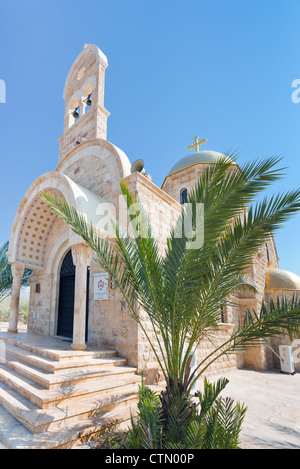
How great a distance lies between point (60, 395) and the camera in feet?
11.5

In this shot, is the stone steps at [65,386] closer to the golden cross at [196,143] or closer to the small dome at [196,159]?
the small dome at [196,159]

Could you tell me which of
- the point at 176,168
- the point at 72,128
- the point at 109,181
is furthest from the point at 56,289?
the point at 176,168

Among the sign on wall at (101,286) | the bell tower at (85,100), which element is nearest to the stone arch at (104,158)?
the bell tower at (85,100)

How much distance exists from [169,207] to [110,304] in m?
3.28

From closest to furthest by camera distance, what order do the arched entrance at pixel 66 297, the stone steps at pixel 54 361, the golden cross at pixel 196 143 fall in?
the stone steps at pixel 54 361
the arched entrance at pixel 66 297
the golden cross at pixel 196 143

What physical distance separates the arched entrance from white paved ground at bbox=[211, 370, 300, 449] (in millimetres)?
4944

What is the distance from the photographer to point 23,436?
2.87 meters

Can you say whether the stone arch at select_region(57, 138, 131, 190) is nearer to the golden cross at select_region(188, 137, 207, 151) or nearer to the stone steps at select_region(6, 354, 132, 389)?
the stone steps at select_region(6, 354, 132, 389)

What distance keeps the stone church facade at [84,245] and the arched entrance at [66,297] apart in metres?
0.03

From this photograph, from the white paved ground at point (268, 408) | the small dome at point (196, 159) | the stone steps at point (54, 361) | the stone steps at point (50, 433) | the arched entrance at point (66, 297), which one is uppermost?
the small dome at point (196, 159)

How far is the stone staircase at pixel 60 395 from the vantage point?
2967mm

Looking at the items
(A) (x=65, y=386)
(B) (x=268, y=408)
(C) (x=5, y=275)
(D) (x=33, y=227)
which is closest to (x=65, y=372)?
(A) (x=65, y=386)

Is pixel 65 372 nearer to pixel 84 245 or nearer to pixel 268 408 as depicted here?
pixel 84 245
